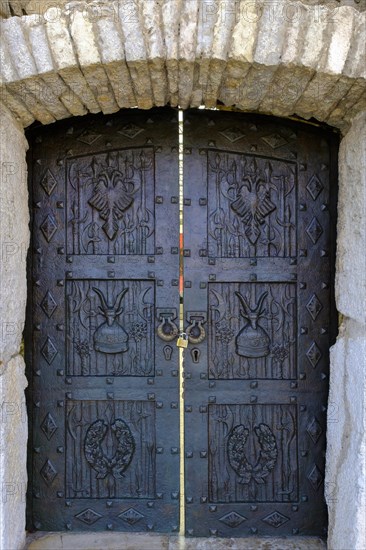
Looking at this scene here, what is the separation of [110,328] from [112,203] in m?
0.54

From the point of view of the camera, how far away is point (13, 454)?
2.09 metres

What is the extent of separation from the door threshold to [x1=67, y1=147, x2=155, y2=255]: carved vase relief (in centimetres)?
123

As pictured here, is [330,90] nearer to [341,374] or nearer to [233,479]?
[341,374]

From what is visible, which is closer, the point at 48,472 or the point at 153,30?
the point at 153,30

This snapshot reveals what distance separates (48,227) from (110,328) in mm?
515

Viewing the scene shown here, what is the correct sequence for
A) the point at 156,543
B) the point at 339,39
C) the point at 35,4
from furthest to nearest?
the point at 156,543 → the point at 35,4 → the point at 339,39

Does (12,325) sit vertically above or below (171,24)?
below

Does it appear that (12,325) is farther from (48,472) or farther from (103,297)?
(48,472)

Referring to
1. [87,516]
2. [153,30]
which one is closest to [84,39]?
[153,30]

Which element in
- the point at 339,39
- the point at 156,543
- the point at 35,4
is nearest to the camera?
the point at 339,39

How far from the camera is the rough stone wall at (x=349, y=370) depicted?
6.37ft

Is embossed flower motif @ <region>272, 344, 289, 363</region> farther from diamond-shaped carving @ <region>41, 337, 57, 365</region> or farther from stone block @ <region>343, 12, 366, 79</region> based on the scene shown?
stone block @ <region>343, 12, 366, 79</region>

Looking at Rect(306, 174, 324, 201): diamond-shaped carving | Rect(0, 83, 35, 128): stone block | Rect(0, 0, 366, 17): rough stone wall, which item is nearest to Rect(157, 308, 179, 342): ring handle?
Rect(306, 174, 324, 201): diamond-shaped carving

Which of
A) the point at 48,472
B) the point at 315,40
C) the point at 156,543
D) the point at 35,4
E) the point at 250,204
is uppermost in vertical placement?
the point at 35,4
